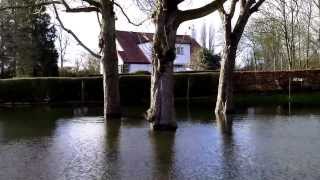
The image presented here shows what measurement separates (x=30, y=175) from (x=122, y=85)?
91.0ft

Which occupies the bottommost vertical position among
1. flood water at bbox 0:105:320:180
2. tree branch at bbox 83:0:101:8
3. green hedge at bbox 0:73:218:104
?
flood water at bbox 0:105:320:180

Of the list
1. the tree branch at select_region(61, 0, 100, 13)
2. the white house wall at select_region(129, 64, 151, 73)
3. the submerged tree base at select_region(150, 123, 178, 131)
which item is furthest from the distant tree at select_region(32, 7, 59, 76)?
the submerged tree base at select_region(150, 123, 178, 131)

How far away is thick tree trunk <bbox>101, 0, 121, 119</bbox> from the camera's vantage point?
26.9 metres

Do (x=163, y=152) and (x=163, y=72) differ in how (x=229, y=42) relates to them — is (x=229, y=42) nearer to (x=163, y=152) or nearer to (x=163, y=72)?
(x=163, y=72)

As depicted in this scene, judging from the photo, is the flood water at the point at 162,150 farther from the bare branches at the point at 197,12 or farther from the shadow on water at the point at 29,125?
the bare branches at the point at 197,12

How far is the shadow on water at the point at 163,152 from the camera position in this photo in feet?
42.2

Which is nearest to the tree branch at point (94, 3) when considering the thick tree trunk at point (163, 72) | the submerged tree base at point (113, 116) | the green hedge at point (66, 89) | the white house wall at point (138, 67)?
the submerged tree base at point (113, 116)

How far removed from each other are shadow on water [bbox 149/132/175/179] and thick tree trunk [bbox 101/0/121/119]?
7615 mm

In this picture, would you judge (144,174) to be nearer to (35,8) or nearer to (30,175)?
(30,175)

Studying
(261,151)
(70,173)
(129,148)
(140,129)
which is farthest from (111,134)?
(70,173)

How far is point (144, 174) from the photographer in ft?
41.6

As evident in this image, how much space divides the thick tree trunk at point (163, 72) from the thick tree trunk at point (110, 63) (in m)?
6.34

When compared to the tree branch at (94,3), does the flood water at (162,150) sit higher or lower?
lower

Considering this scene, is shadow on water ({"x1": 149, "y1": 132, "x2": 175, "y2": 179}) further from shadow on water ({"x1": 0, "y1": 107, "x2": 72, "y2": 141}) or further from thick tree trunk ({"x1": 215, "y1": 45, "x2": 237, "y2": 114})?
thick tree trunk ({"x1": 215, "y1": 45, "x2": 237, "y2": 114})
